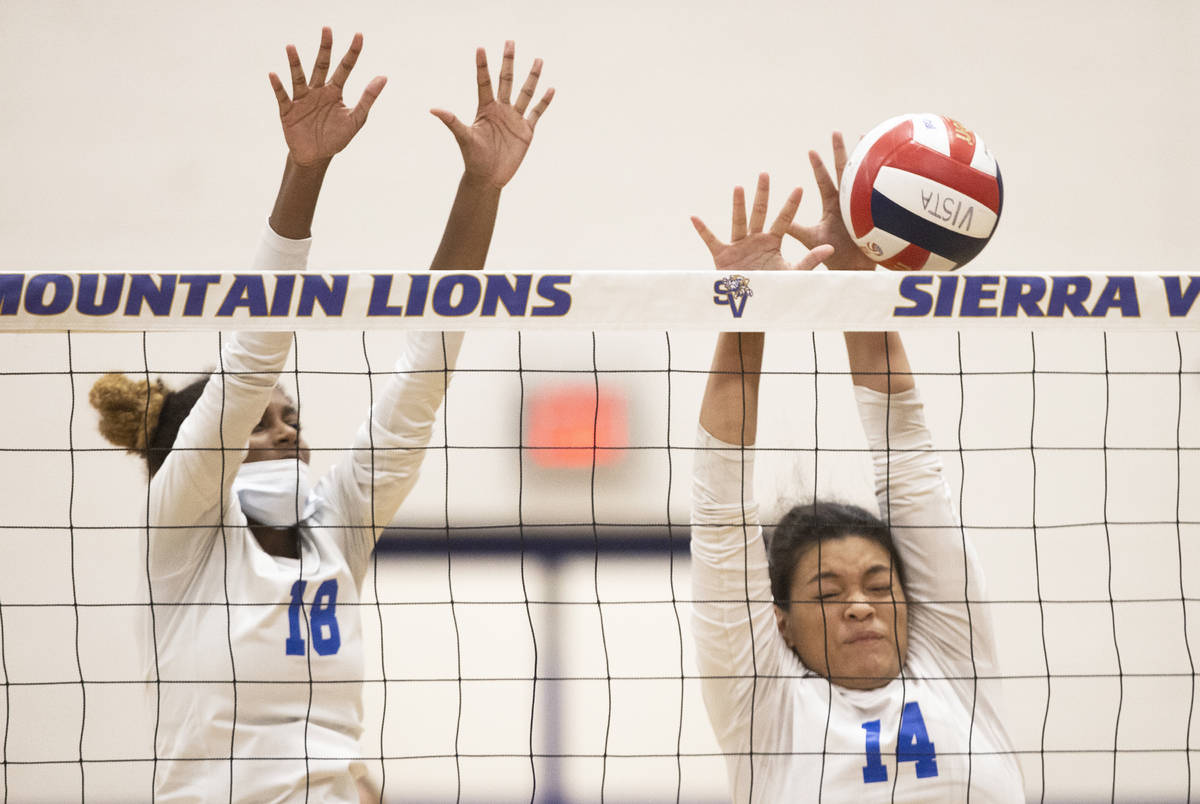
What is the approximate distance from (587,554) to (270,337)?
189 cm

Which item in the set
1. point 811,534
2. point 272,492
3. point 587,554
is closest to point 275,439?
point 272,492

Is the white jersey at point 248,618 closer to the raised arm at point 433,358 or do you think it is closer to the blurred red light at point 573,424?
the raised arm at point 433,358

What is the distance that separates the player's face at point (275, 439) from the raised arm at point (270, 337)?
29 centimetres

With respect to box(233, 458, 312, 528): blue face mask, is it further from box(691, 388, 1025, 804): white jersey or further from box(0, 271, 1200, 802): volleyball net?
box(0, 271, 1200, 802): volleyball net

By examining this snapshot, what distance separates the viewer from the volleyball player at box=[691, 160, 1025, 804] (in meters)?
1.97

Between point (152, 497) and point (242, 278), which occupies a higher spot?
point (242, 278)

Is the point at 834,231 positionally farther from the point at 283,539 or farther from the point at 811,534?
the point at 283,539

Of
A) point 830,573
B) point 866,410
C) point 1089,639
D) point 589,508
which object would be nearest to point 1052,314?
point 866,410

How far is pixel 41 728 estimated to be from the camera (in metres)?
3.82

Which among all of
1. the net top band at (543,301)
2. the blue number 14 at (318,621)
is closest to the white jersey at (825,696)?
the net top band at (543,301)

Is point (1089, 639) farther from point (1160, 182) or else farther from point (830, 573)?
point (830, 573)

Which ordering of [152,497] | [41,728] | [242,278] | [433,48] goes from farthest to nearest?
[433,48], [41,728], [152,497], [242,278]

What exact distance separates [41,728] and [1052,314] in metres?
3.49

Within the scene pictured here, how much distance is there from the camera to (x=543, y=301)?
6.63 feet
